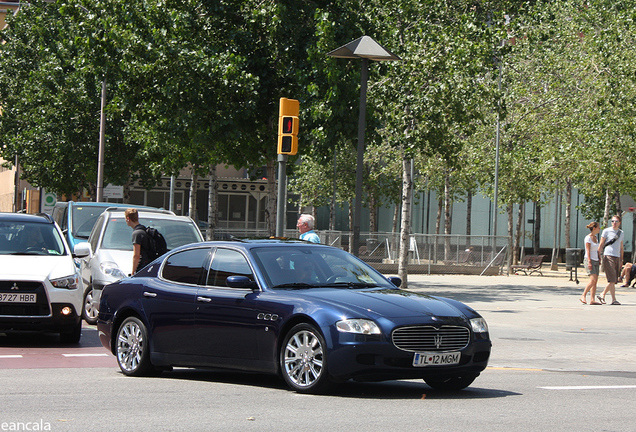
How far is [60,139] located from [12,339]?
1205 inches

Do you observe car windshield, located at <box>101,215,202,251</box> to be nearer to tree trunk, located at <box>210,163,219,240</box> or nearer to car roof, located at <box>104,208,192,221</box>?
car roof, located at <box>104,208,192,221</box>

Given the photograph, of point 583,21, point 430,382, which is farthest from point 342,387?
point 583,21

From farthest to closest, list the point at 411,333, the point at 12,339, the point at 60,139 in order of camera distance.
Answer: the point at 60,139 → the point at 12,339 → the point at 411,333

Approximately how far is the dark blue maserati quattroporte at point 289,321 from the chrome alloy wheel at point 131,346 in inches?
0.4

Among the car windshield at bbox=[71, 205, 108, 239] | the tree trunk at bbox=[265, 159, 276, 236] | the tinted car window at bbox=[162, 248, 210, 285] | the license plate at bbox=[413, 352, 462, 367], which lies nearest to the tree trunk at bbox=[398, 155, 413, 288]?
the tree trunk at bbox=[265, 159, 276, 236]

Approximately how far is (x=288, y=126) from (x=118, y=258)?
346cm

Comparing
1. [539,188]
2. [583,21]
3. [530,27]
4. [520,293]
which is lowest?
[520,293]

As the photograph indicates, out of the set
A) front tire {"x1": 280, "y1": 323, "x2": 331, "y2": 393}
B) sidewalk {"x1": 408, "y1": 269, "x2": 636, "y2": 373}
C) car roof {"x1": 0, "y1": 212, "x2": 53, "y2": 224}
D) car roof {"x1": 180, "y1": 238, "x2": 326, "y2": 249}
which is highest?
car roof {"x1": 0, "y1": 212, "x2": 53, "y2": 224}

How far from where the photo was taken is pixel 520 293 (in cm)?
2816

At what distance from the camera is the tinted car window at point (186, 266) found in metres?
9.60

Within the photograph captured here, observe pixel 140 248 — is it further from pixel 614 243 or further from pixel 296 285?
pixel 614 243

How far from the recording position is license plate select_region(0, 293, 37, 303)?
472 inches

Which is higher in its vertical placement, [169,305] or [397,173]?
[397,173]

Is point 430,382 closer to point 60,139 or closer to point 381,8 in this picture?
point 381,8
